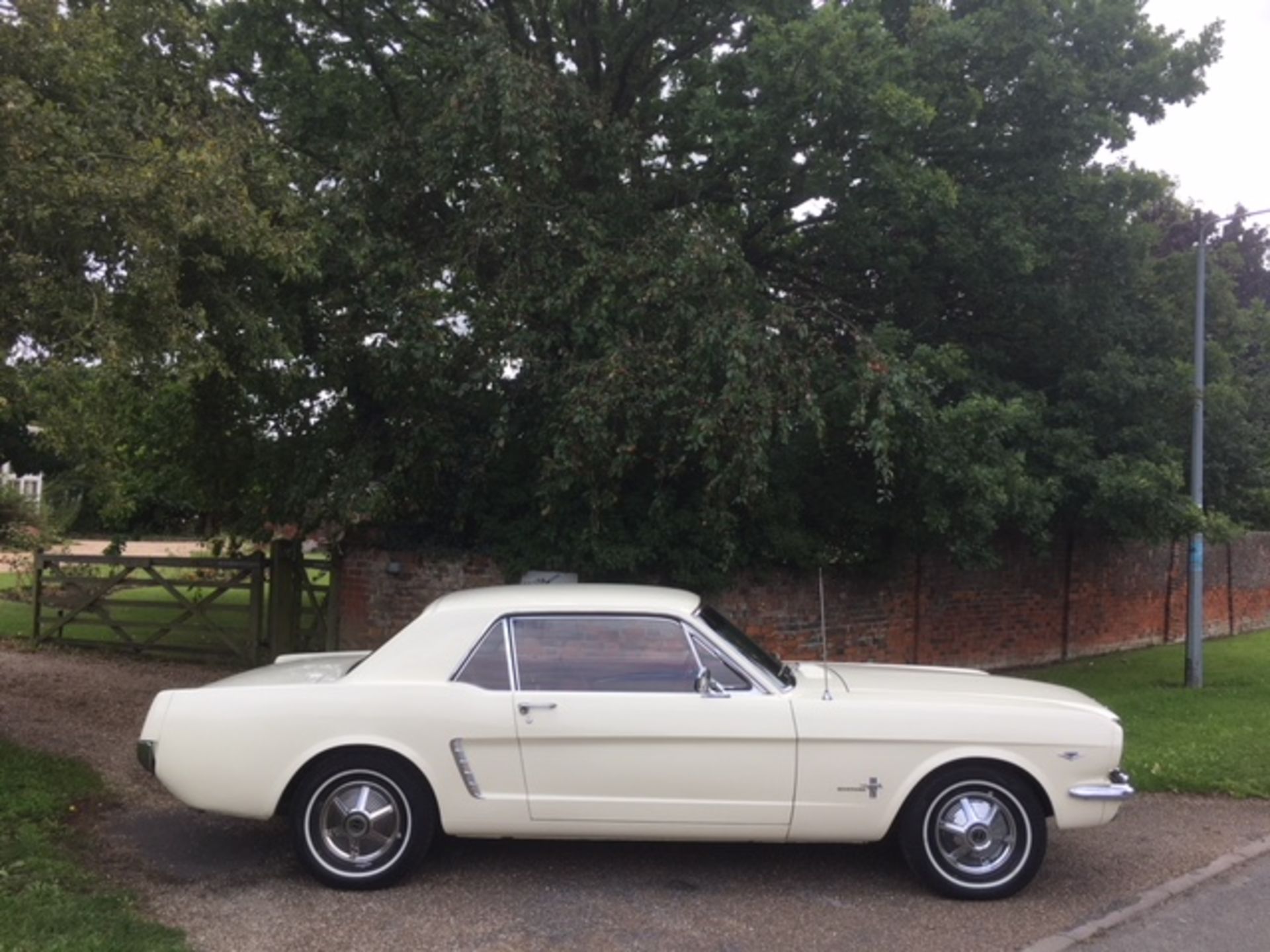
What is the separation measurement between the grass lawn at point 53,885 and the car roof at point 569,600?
6.43ft

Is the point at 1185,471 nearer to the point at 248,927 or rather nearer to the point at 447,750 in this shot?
the point at 447,750

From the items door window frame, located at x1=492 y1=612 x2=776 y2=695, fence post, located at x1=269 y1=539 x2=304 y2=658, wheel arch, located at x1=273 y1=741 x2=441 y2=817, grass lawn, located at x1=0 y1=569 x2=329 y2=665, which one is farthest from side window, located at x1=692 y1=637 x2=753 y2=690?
grass lawn, located at x1=0 y1=569 x2=329 y2=665

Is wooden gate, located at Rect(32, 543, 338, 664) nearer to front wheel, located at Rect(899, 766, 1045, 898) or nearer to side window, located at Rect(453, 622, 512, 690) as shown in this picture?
side window, located at Rect(453, 622, 512, 690)

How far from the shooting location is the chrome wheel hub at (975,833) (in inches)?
211

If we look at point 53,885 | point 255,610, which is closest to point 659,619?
point 53,885

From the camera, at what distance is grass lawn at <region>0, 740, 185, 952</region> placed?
14.8 feet

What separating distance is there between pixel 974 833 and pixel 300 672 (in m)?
3.51

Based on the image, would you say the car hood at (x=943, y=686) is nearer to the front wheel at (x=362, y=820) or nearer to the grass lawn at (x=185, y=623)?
the front wheel at (x=362, y=820)

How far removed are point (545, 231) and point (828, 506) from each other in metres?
4.35

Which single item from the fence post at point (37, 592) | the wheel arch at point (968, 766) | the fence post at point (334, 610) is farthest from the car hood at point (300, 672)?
the fence post at point (37, 592)

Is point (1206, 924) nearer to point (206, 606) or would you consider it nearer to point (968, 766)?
point (968, 766)

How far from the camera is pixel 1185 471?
46.6 ft

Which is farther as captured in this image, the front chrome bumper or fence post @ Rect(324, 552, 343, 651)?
fence post @ Rect(324, 552, 343, 651)

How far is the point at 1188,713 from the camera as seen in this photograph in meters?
11.0
